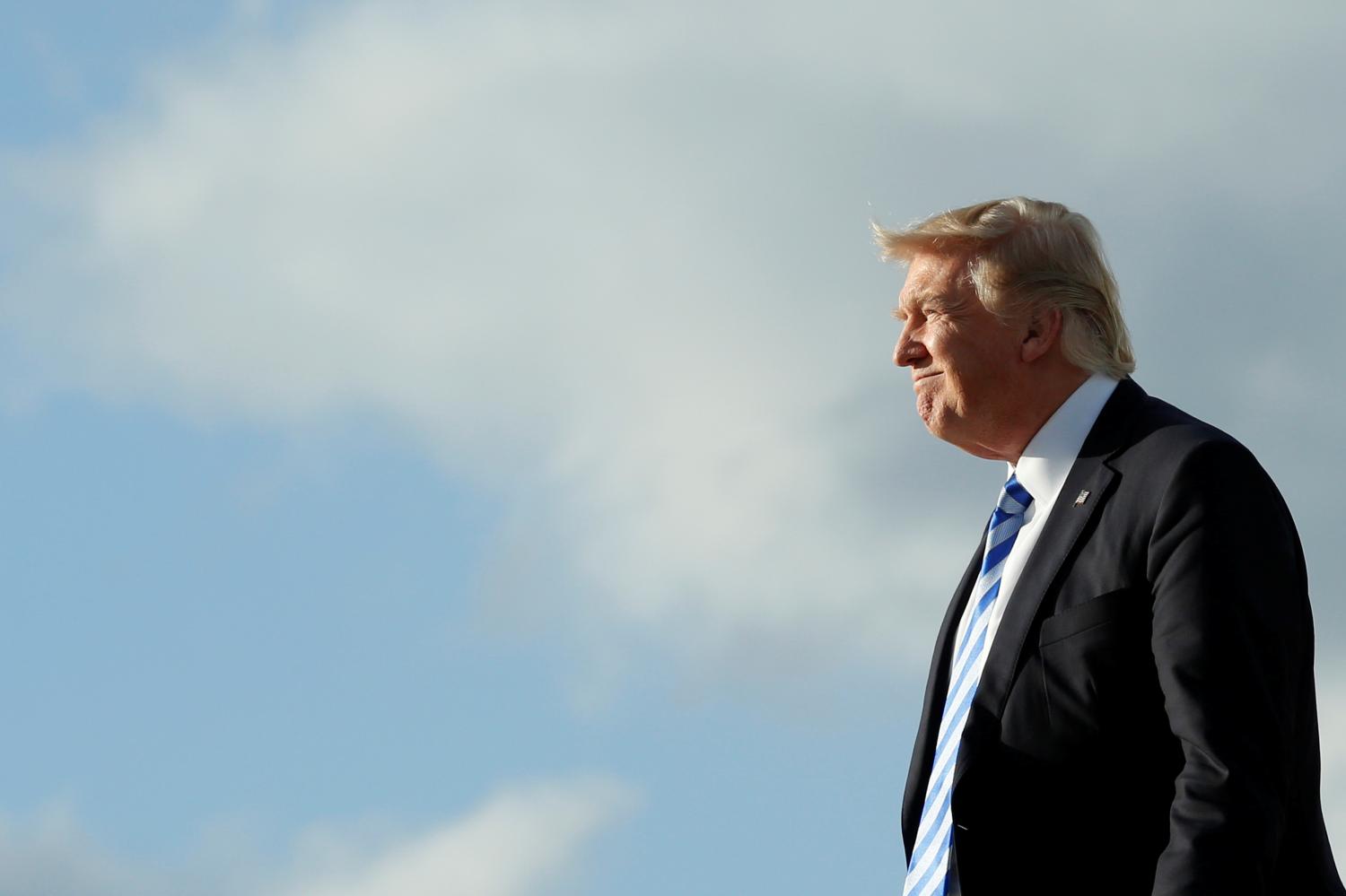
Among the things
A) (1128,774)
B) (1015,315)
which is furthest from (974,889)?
(1015,315)

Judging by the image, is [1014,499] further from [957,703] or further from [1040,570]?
[957,703]

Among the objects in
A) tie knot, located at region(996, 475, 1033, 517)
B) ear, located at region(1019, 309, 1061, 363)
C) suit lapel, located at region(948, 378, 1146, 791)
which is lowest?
suit lapel, located at region(948, 378, 1146, 791)

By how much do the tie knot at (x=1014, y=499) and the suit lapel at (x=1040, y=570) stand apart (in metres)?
0.25

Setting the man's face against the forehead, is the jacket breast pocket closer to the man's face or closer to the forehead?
the man's face

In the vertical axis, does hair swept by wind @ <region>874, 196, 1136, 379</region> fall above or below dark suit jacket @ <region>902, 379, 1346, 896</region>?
above

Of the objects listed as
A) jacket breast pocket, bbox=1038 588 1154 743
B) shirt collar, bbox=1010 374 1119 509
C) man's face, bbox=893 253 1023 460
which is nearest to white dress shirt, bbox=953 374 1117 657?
shirt collar, bbox=1010 374 1119 509

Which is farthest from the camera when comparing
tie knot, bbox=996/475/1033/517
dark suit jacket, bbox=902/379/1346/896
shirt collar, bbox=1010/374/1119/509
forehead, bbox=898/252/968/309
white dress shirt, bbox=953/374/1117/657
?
forehead, bbox=898/252/968/309

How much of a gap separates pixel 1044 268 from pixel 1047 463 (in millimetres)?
891

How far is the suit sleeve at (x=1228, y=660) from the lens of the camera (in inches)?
234

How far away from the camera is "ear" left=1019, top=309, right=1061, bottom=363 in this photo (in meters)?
7.58

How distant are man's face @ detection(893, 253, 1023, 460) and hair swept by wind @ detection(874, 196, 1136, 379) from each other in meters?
0.08

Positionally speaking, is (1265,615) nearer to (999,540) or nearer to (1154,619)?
(1154,619)

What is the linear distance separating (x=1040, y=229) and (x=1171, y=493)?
66.5 inches

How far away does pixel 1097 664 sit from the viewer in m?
6.50
